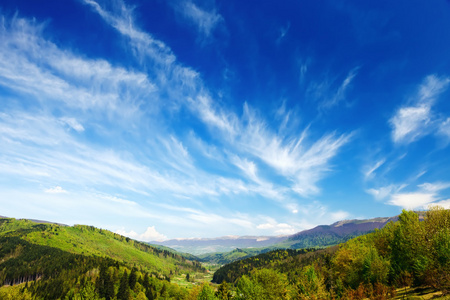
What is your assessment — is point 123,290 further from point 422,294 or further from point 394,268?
point 422,294

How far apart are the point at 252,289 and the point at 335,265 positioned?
42970 millimetres

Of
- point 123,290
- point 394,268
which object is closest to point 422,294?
point 394,268

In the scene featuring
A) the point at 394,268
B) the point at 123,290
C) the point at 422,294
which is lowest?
the point at 123,290

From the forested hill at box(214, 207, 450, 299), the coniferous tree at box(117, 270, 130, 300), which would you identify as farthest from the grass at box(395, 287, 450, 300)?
the coniferous tree at box(117, 270, 130, 300)

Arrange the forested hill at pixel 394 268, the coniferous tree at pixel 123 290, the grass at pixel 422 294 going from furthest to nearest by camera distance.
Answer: the coniferous tree at pixel 123 290
the grass at pixel 422 294
the forested hill at pixel 394 268

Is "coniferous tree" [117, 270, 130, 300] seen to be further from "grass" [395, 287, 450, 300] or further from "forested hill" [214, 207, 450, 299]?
"grass" [395, 287, 450, 300]

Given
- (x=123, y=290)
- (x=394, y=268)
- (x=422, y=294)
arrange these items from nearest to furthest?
(x=422, y=294) → (x=394, y=268) → (x=123, y=290)

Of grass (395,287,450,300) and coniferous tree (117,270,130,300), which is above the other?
grass (395,287,450,300)

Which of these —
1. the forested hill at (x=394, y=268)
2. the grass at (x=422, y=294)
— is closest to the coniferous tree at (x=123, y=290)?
the forested hill at (x=394, y=268)

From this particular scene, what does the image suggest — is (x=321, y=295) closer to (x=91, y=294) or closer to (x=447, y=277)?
(x=447, y=277)

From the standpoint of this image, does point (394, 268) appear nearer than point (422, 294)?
No

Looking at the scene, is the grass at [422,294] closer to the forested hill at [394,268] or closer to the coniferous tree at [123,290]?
the forested hill at [394,268]

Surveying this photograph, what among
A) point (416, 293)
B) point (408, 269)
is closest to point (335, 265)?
Result: point (408, 269)

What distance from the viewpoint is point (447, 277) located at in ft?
108
